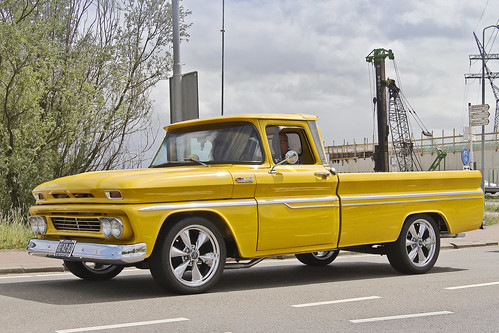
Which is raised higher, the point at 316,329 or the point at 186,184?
the point at 186,184

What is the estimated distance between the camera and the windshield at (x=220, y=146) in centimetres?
837

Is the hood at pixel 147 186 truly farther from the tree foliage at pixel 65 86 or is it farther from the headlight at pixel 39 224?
the tree foliage at pixel 65 86

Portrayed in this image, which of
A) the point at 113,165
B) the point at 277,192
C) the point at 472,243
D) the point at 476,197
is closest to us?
the point at 277,192

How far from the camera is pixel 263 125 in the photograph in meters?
8.52

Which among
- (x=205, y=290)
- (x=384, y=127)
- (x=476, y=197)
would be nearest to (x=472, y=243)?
(x=476, y=197)

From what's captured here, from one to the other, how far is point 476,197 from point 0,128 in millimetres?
10670

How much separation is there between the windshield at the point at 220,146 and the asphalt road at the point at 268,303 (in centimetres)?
151

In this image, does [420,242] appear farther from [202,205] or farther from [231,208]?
[202,205]

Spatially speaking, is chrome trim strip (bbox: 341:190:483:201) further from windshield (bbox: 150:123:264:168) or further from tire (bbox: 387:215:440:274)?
windshield (bbox: 150:123:264:168)

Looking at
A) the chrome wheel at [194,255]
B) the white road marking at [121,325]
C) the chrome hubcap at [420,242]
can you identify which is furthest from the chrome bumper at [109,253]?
the chrome hubcap at [420,242]

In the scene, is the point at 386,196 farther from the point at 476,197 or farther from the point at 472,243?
the point at 472,243

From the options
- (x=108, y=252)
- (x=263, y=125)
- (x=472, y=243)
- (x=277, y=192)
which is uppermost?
(x=263, y=125)

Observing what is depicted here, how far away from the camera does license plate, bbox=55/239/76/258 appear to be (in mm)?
7512

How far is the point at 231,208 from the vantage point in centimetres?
786
